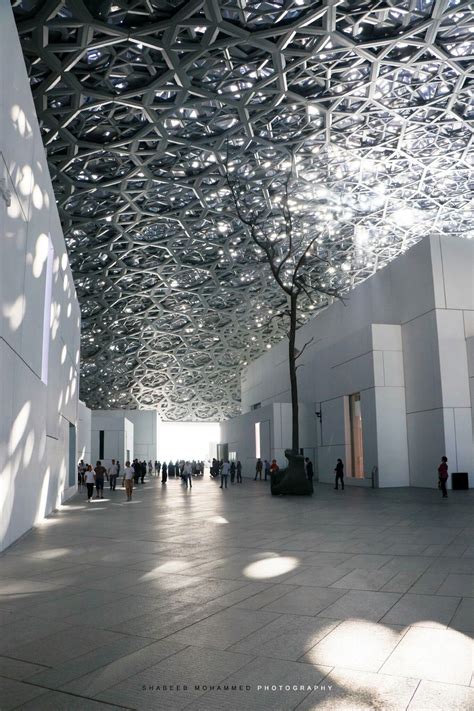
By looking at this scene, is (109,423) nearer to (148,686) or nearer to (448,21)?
(448,21)

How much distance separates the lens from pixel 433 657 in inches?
152

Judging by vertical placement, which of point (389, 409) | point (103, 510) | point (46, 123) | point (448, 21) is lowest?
point (103, 510)

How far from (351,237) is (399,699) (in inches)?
1754

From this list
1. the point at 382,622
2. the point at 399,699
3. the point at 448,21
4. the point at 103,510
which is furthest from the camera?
the point at 448,21

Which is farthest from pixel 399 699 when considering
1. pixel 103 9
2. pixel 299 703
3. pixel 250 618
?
pixel 103 9

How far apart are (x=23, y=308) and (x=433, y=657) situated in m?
8.55

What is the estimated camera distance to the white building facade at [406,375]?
795 inches

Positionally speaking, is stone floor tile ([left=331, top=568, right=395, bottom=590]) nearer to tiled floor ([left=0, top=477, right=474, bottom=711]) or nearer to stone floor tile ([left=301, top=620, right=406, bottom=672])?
tiled floor ([left=0, top=477, right=474, bottom=711])

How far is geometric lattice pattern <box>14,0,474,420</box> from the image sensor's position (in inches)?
803

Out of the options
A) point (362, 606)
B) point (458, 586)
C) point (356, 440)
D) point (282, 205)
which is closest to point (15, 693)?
point (362, 606)

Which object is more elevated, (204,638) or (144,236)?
(144,236)

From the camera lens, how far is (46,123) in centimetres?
2453

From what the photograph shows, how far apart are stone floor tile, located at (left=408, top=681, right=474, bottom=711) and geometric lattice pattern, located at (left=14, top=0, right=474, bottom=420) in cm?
2091

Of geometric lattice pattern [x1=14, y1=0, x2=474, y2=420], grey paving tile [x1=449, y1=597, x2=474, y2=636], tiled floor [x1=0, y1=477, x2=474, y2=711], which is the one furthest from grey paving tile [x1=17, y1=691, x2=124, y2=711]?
geometric lattice pattern [x1=14, y1=0, x2=474, y2=420]
